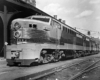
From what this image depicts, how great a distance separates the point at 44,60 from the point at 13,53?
2527 millimetres

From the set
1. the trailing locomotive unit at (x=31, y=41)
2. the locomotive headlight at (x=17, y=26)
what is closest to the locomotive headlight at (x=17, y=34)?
the trailing locomotive unit at (x=31, y=41)

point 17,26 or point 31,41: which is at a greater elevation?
point 17,26

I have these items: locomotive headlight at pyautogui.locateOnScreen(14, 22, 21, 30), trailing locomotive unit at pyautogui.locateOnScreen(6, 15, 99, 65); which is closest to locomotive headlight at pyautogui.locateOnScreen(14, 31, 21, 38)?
trailing locomotive unit at pyautogui.locateOnScreen(6, 15, 99, 65)

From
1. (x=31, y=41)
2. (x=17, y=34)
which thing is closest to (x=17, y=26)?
(x=17, y=34)

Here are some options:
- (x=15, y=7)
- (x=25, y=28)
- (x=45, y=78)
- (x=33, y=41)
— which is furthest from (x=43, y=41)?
(x=15, y=7)

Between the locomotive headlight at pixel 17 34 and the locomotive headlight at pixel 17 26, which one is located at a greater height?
the locomotive headlight at pixel 17 26

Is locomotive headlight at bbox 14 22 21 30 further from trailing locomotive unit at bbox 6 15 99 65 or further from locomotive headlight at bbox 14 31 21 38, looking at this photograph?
locomotive headlight at bbox 14 31 21 38

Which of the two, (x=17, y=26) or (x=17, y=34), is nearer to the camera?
(x=17, y=34)

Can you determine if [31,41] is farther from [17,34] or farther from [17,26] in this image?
[17,26]

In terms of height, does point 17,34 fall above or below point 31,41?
above

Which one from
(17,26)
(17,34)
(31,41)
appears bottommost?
(31,41)

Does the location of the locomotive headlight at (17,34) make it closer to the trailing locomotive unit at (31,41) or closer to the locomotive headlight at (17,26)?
the trailing locomotive unit at (31,41)

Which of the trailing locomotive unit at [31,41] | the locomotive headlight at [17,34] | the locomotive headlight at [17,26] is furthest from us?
the locomotive headlight at [17,26]

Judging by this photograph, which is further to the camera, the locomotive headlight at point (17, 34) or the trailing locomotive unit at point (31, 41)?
the locomotive headlight at point (17, 34)
